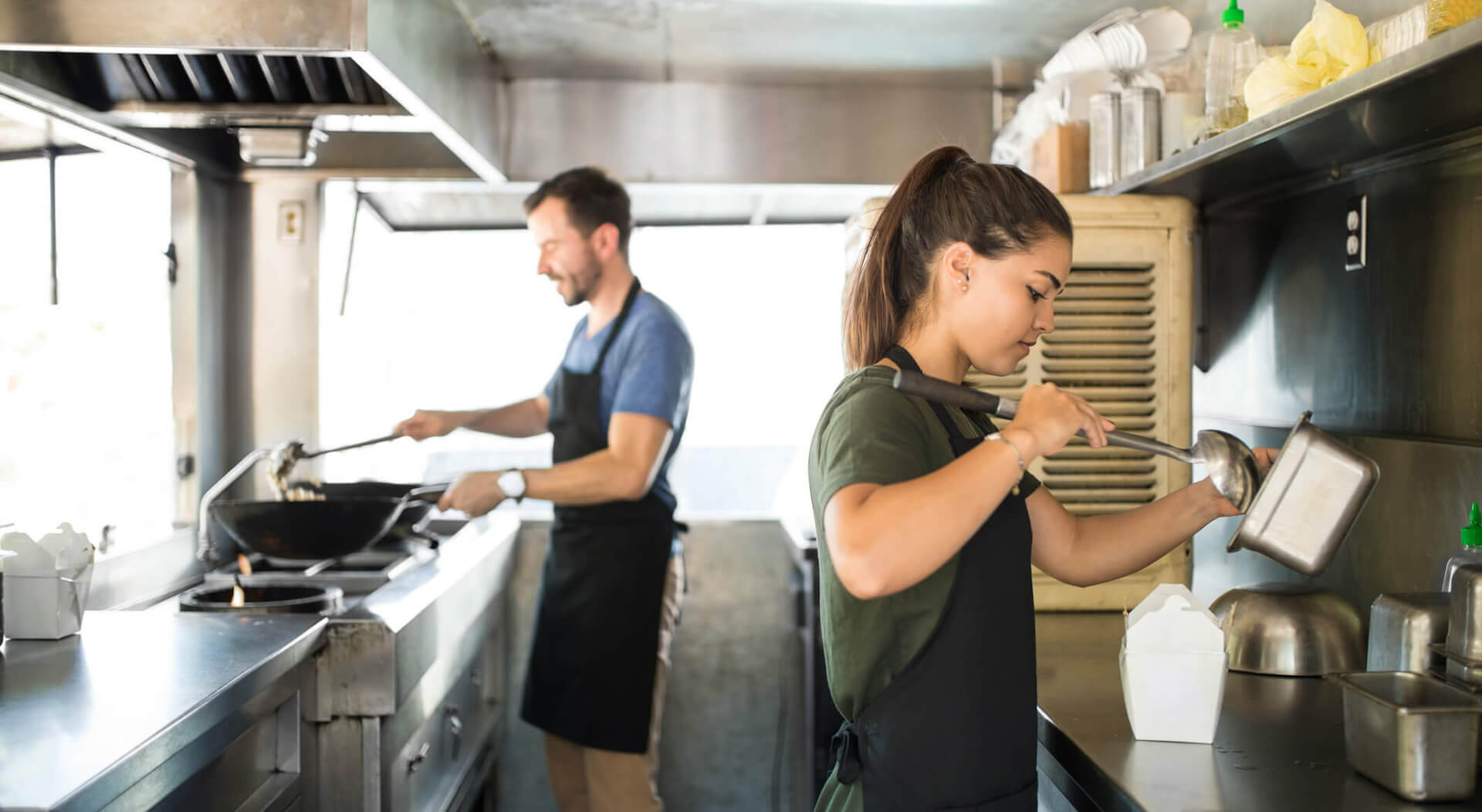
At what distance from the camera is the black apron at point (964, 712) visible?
48.9 inches

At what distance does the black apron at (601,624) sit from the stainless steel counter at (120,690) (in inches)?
29.1

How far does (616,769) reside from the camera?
2.53 m

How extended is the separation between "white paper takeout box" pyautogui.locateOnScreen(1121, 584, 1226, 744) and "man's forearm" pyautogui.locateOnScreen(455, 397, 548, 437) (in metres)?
1.86

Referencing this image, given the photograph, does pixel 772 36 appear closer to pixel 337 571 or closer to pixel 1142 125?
pixel 1142 125

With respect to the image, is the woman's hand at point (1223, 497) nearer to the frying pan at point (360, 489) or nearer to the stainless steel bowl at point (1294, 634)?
the stainless steel bowl at point (1294, 634)

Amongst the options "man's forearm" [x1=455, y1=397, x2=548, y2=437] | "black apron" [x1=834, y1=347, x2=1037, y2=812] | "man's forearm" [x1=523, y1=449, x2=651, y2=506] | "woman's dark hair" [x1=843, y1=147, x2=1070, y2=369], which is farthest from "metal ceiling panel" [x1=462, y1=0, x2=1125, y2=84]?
"black apron" [x1=834, y1=347, x2=1037, y2=812]

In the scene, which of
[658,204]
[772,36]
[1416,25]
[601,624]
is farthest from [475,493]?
[1416,25]

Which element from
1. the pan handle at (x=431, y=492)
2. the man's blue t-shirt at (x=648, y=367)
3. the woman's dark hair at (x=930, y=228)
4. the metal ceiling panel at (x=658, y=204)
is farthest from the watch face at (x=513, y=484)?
the woman's dark hair at (x=930, y=228)

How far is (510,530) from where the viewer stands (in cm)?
321

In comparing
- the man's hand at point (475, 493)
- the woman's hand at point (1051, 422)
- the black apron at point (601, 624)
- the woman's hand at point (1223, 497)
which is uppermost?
the woman's hand at point (1051, 422)

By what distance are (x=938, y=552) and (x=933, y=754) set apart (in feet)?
0.87

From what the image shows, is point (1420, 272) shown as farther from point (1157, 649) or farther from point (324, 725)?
point (324, 725)

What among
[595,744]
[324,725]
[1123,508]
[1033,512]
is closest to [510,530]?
[595,744]

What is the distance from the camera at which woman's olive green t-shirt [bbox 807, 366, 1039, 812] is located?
1200 mm
